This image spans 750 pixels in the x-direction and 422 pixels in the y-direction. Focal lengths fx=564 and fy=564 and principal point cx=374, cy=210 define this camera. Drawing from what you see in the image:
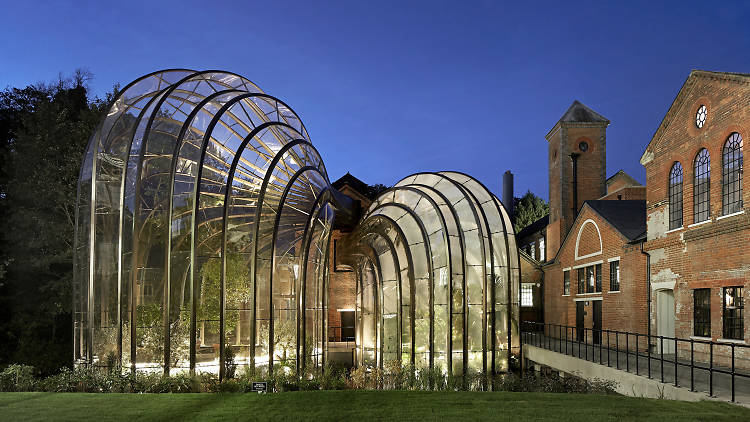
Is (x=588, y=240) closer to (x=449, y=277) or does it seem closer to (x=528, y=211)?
(x=449, y=277)

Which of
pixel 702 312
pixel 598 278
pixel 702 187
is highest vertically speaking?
pixel 702 187

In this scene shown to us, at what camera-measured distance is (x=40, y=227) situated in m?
28.1

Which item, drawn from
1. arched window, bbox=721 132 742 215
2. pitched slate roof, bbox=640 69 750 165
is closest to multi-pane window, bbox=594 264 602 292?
pitched slate roof, bbox=640 69 750 165

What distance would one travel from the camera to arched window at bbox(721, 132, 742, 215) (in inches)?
629

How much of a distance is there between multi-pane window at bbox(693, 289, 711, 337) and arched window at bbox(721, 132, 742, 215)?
2.79m

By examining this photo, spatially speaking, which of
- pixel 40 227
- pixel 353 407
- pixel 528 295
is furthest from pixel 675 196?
pixel 40 227

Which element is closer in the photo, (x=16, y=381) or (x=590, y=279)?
(x=16, y=381)

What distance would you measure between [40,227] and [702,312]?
28966mm

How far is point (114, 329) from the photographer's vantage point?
13.8m

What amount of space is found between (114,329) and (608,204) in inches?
880

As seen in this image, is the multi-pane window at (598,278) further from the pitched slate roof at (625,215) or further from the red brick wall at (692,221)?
the red brick wall at (692,221)

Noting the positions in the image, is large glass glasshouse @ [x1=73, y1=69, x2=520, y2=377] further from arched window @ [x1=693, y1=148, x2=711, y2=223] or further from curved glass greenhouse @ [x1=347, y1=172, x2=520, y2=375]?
arched window @ [x1=693, y1=148, x2=711, y2=223]

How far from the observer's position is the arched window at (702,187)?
17.6m

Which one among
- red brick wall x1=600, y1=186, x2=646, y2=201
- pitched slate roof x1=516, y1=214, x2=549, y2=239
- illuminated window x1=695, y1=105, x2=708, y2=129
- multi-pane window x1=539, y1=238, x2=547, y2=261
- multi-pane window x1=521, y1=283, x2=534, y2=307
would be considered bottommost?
multi-pane window x1=521, y1=283, x2=534, y2=307
